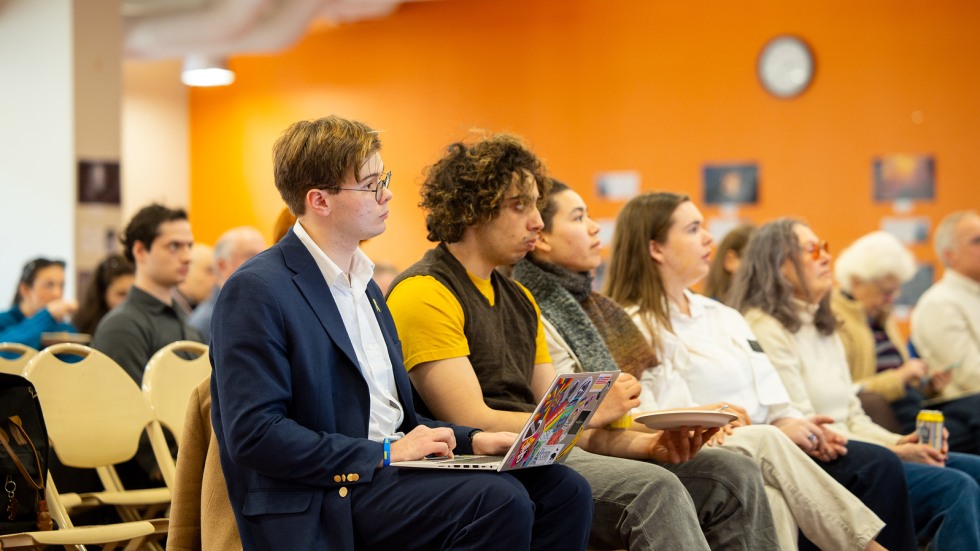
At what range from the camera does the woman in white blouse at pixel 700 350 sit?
3785 millimetres

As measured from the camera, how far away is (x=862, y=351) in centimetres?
522

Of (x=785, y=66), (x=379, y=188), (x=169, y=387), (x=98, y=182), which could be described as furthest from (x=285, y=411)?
(x=785, y=66)

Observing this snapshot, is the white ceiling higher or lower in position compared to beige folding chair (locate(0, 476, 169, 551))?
higher

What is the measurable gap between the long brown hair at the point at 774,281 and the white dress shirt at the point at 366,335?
7.35 ft

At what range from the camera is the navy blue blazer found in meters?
2.21

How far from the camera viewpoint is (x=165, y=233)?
4.61 meters

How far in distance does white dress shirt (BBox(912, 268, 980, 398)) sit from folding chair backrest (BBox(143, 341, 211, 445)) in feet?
11.7

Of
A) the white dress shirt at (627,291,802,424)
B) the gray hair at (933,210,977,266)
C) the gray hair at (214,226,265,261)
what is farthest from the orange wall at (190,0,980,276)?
the white dress shirt at (627,291,802,424)

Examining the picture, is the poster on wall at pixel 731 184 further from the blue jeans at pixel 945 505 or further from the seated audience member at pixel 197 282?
the blue jeans at pixel 945 505

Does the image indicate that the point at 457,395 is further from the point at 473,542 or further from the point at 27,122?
the point at 27,122

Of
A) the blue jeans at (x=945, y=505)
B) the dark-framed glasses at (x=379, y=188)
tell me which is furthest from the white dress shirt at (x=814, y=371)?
the dark-framed glasses at (x=379, y=188)

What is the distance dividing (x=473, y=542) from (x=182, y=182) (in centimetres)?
953

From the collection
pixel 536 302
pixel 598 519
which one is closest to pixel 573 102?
pixel 536 302

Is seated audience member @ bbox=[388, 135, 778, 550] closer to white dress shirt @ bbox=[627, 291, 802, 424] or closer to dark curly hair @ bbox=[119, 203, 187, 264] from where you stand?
white dress shirt @ bbox=[627, 291, 802, 424]
